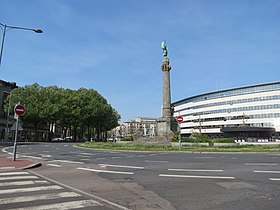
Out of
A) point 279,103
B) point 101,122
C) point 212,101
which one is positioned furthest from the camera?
point 212,101

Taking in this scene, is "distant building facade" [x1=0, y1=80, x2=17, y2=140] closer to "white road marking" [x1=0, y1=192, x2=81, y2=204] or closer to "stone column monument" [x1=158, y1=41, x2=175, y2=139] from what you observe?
"stone column monument" [x1=158, y1=41, x2=175, y2=139]

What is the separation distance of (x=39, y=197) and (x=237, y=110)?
88.6m

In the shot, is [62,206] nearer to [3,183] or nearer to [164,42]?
[3,183]

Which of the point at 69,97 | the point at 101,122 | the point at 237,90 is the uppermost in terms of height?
the point at 237,90

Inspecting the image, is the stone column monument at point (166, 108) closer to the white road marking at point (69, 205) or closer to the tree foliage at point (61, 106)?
the tree foliage at point (61, 106)

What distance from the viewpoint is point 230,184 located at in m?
7.90

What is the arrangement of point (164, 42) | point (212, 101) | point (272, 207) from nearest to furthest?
point (272, 207), point (164, 42), point (212, 101)

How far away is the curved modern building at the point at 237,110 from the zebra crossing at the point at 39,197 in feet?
211

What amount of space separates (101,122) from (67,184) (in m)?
65.5

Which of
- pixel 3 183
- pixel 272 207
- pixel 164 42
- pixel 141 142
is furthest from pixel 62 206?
pixel 164 42

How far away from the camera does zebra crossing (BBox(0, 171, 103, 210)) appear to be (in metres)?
5.47

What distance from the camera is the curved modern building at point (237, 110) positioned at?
79037 millimetres

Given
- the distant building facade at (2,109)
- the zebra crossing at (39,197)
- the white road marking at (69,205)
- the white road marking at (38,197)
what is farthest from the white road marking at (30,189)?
the distant building facade at (2,109)

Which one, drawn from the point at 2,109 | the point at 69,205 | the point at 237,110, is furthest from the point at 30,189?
the point at 237,110
